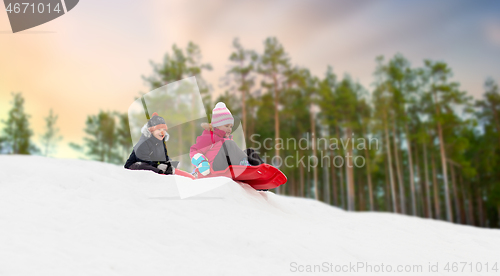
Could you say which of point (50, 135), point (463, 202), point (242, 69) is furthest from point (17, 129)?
point (463, 202)

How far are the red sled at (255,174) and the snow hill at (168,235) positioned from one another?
23 cm

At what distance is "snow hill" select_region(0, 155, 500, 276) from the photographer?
6.57 ft

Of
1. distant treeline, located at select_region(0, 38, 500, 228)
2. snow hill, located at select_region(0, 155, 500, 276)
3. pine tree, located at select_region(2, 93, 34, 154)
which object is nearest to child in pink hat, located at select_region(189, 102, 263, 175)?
snow hill, located at select_region(0, 155, 500, 276)

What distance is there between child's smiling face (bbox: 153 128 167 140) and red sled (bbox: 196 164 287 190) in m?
0.68

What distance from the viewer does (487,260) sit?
3.34 meters

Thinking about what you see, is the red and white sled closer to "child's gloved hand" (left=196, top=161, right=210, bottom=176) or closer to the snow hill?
"child's gloved hand" (left=196, top=161, right=210, bottom=176)

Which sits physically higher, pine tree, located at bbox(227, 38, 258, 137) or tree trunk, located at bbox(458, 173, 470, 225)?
pine tree, located at bbox(227, 38, 258, 137)

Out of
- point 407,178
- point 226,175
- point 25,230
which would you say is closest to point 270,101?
point 226,175

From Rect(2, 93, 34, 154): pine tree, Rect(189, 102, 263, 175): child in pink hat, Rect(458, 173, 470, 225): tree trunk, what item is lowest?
Rect(458, 173, 470, 225): tree trunk

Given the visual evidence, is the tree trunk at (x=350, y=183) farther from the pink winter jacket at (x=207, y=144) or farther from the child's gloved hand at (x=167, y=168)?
the child's gloved hand at (x=167, y=168)

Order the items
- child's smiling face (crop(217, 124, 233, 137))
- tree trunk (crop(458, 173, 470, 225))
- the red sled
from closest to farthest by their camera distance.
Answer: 1. the red sled
2. child's smiling face (crop(217, 124, 233, 137))
3. tree trunk (crop(458, 173, 470, 225))

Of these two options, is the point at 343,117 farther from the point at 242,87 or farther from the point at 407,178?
the point at 407,178

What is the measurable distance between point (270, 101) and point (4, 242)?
19.8 metres

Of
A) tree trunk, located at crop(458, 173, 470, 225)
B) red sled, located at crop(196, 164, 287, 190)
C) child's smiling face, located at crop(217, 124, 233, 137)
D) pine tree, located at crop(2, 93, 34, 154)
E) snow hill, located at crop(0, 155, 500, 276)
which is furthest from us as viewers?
tree trunk, located at crop(458, 173, 470, 225)
